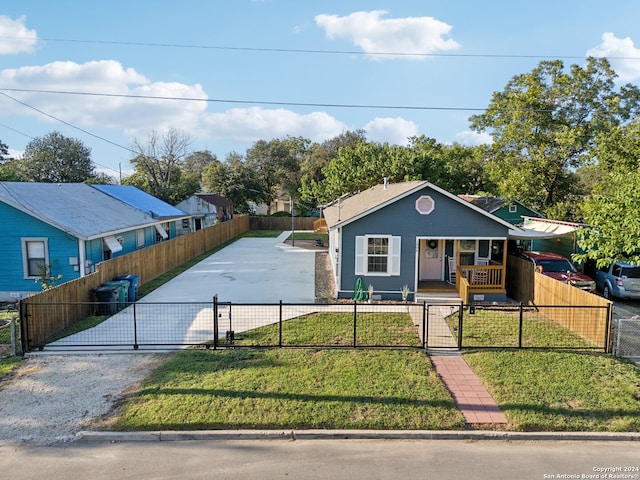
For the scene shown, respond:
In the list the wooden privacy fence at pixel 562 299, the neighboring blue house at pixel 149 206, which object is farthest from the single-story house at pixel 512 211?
the neighboring blue house at pixel 149 206

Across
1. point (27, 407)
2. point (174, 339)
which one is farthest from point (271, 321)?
point (27, 407)

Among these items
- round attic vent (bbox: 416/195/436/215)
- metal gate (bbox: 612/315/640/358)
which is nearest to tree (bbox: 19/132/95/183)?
round attic vent (bbox: 416/195/436/215)

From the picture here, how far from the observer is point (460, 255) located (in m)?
18.0

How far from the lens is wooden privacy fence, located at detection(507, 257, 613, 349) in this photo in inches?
436

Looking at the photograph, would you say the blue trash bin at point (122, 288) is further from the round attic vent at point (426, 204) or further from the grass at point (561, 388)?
the grass at point (561, 388)

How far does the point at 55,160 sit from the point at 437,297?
Answer: 50072 millimetres

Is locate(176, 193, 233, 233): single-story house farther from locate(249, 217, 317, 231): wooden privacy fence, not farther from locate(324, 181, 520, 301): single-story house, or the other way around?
locate(324, 181, 520, 301): single-story house

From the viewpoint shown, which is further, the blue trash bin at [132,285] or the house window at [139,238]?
the house window at [139,238]

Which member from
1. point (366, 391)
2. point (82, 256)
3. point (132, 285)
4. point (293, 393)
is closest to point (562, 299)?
point (366, 391)

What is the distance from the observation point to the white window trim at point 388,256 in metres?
16.4

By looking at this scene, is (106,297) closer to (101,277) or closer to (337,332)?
(101,277)

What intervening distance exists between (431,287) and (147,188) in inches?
1502

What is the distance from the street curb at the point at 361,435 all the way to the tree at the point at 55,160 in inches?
2045

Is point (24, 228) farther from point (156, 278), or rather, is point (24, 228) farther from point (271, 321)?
point (271, 321)
